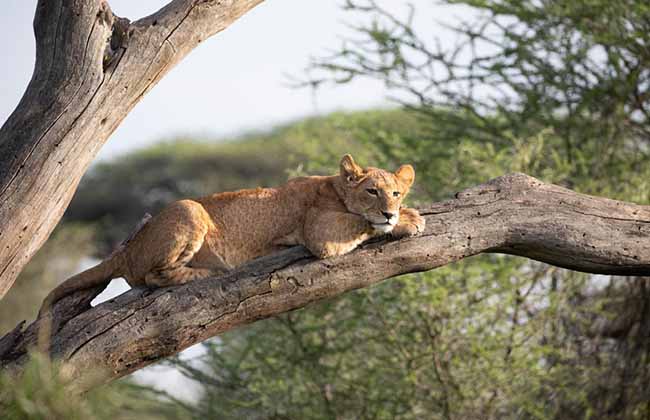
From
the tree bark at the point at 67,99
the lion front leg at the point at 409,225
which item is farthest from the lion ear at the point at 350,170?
the tree bark at the point at 67,99

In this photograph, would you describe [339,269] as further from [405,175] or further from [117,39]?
[117,39]

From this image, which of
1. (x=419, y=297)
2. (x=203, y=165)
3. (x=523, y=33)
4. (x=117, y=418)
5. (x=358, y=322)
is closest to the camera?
(x=117, y=418)

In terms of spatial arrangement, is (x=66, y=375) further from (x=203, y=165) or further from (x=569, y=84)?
(x=203, y=165)

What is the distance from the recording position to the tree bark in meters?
5.21

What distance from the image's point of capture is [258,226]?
5789 millimetres

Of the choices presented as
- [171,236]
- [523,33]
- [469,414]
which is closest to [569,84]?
[523,33]

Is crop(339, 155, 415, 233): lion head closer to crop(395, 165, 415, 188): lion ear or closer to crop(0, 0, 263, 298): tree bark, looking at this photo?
crop(395, 165, 415, 188): lion ear

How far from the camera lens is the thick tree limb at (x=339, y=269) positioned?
16.9 feet

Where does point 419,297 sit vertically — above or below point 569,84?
below

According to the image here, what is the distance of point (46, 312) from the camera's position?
5.29m

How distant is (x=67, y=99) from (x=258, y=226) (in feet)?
4.07

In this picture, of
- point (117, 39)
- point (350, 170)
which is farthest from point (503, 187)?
point (117, 39)

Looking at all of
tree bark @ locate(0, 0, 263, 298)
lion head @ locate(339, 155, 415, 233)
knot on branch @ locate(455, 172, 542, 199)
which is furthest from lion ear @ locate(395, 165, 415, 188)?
tree bark @ locate(0, 0, 263, 298)

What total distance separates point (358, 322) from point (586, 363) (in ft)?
8.12
